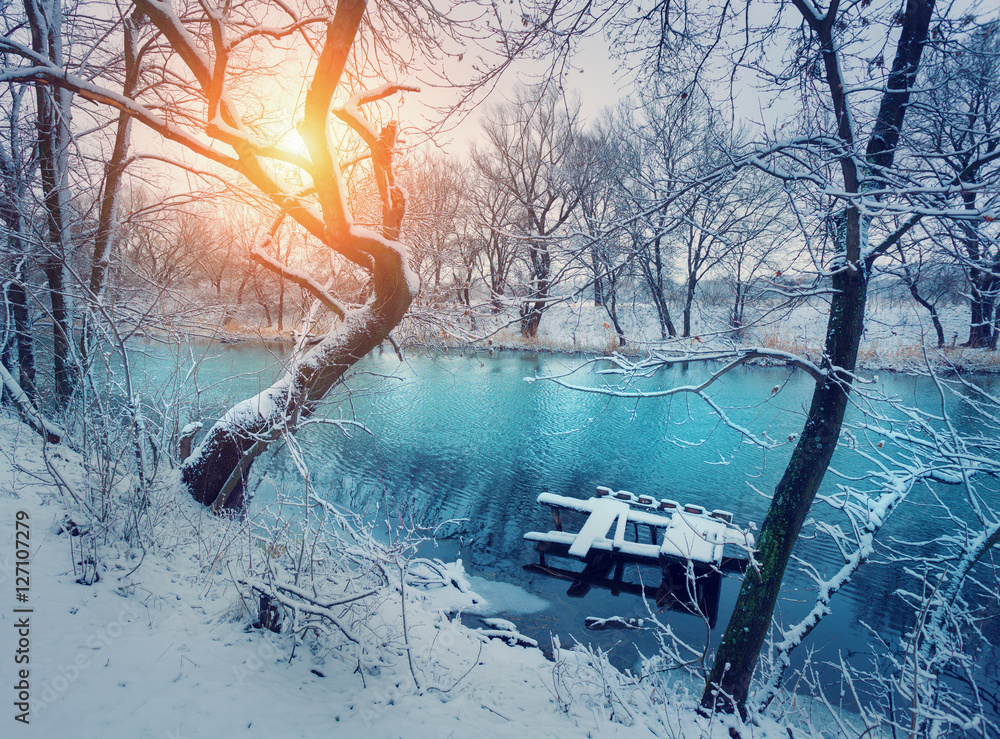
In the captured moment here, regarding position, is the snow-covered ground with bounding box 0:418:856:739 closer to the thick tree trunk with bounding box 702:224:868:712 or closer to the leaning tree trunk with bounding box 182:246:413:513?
the thick tree trunk with bounding box 702:224:868:712

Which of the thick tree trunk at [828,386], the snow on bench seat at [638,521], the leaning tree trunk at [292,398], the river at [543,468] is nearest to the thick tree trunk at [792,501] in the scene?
the thick tree trunk at [828,386]

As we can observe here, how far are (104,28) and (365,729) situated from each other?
31.0 ft

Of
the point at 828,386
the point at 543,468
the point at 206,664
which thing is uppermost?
the point at 828,386

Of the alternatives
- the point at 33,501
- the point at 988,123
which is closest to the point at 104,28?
the point at 33,501

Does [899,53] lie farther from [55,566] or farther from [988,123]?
[55,566]

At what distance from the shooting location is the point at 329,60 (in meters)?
3.86

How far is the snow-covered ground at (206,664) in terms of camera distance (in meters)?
2.39

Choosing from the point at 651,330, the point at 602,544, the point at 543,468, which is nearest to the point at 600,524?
the point at 602,544

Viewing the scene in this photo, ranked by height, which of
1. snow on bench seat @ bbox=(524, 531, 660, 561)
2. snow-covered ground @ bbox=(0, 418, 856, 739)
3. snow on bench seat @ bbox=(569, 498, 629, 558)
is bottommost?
snow on bench seat @ bbox=(524, 531, 660, 561)

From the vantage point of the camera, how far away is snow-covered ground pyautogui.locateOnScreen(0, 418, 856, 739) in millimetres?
2391

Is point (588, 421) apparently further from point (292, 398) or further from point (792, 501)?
point (292, 398)

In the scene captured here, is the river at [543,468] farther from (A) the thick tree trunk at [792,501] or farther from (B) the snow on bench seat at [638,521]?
(B) the snow on bench seat at [638,521]

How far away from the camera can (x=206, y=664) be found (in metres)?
2.83

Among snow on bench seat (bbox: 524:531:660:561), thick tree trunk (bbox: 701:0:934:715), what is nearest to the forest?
thick tree trunk (bbox: 701:0:934:715)
